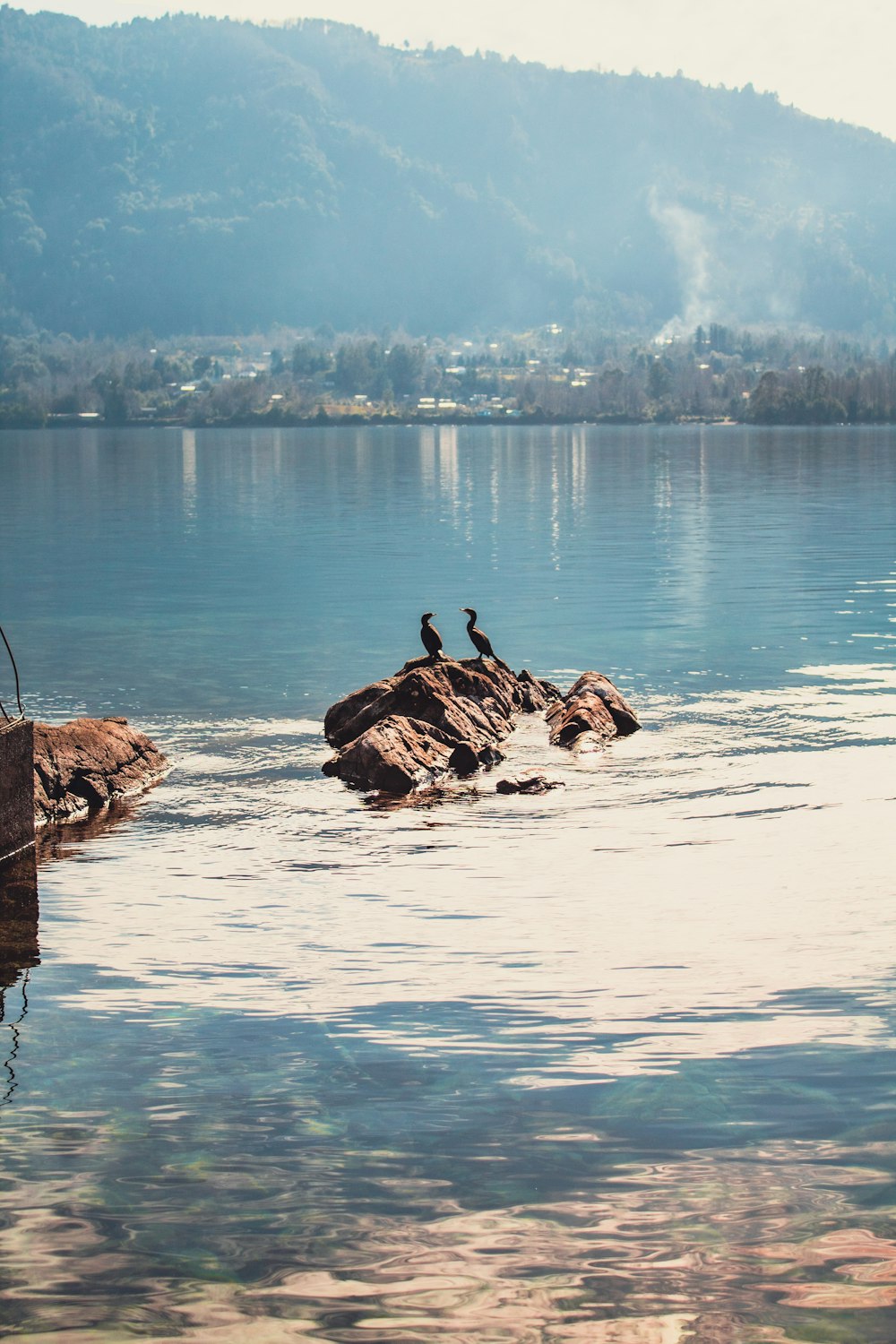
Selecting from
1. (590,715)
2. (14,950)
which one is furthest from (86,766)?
(590,715)

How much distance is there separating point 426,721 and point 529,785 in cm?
347

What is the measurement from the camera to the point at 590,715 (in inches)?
1083

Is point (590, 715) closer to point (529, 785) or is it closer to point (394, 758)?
point (529, 785)

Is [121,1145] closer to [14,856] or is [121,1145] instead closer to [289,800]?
[14,856]

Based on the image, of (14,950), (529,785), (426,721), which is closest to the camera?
(14,950)

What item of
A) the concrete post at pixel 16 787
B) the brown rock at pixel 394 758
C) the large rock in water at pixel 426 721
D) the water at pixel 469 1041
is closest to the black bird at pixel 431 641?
the large rock in water at pixel 426 721

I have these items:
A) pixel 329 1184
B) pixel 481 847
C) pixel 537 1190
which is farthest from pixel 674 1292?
pixel 481 847

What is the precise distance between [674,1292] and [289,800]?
1449 centimetres

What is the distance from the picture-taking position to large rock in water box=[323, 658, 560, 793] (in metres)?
24.0

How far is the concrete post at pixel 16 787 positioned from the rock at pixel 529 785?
23.6 ft

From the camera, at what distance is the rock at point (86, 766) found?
22219 mm

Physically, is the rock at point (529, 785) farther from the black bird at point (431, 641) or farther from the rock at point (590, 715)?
the black bird at point (431, 641)

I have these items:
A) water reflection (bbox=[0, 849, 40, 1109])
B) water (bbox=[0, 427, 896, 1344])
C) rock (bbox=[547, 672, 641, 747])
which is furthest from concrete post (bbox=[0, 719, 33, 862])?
rock (bbox=[547, 672, 641, 747])

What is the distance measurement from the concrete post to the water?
595 millimetres
